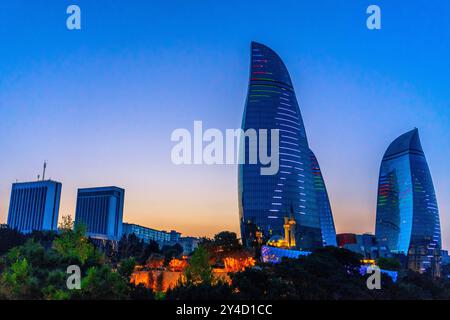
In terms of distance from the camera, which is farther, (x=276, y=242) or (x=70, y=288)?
(x=276, y=242)

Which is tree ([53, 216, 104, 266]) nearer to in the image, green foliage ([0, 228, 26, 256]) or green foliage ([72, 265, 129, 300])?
green foliage ([72, 265, 129, 300])

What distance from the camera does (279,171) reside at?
169 m

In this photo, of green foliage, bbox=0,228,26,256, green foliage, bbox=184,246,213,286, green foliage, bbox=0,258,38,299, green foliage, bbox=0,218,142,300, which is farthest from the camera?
green foliage, bbox=0,228,26,256

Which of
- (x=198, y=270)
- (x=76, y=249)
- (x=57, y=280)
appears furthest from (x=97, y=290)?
(x=76, y=249)

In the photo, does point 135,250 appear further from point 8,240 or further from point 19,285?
point 19,285

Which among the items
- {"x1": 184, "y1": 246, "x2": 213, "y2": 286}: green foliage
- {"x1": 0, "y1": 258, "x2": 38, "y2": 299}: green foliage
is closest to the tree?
{"x1": 0, "y1": 258, "x2": 38, "y2": 299}: green foliage

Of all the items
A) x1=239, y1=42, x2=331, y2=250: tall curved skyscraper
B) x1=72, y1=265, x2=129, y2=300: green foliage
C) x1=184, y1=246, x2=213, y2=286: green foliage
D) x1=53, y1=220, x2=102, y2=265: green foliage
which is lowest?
x1=72, y1=265, x2=129, y2=300: green foliage

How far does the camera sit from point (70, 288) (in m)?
41.8

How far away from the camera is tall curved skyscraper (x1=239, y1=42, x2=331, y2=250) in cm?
16350

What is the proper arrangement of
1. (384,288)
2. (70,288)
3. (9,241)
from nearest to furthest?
(70,288), (384,288), (9,241)
